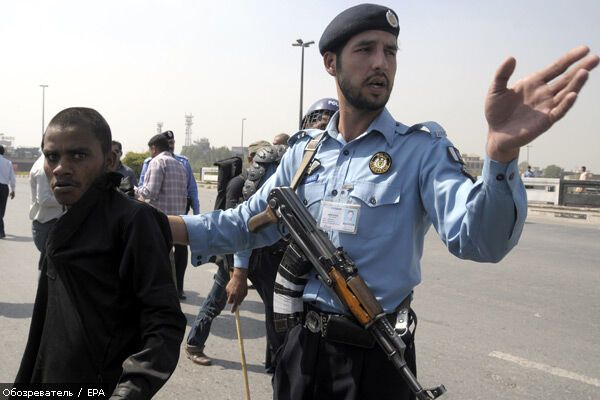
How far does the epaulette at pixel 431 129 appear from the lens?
1793 mm

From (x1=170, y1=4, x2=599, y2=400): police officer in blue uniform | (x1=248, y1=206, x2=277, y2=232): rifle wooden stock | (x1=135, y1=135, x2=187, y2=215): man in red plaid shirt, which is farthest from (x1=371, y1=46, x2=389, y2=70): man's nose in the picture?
(x1=135, y1=135, x2=187, y2=215): man in red plaid shirt

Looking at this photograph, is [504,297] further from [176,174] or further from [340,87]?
[340,87]

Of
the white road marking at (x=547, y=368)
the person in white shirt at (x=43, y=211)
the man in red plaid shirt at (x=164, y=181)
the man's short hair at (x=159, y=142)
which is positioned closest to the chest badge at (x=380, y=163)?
the white road marking at (x=547, y=368)

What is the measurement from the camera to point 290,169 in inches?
87.3

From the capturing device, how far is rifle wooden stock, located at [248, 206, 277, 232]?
80.5 inches

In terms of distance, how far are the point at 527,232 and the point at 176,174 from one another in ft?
29.8

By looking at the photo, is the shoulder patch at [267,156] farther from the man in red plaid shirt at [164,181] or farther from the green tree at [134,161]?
the green tree at [134,161]

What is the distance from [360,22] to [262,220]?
0.82 metres

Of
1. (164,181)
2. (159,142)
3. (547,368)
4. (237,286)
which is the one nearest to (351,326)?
(237,286)

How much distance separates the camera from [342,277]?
5.64 ft

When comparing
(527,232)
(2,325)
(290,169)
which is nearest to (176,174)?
(2,325)

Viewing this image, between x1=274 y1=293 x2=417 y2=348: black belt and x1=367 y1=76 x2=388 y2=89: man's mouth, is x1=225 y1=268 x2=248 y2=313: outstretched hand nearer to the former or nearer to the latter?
x1=274 y1=293 x2=417 y2=348: black belt

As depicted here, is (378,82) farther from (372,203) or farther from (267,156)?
(267,156)

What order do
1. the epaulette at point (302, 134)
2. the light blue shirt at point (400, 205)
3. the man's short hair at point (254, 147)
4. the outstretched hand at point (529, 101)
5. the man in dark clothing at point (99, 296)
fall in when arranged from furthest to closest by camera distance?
the man's short hair at point (254, 147)
the epaulette at point (302, 134)
the man in dark clothing at point (99, 296)
the light blue shirt at point (400, 205)
the outstretched hand at point (529, 101)
